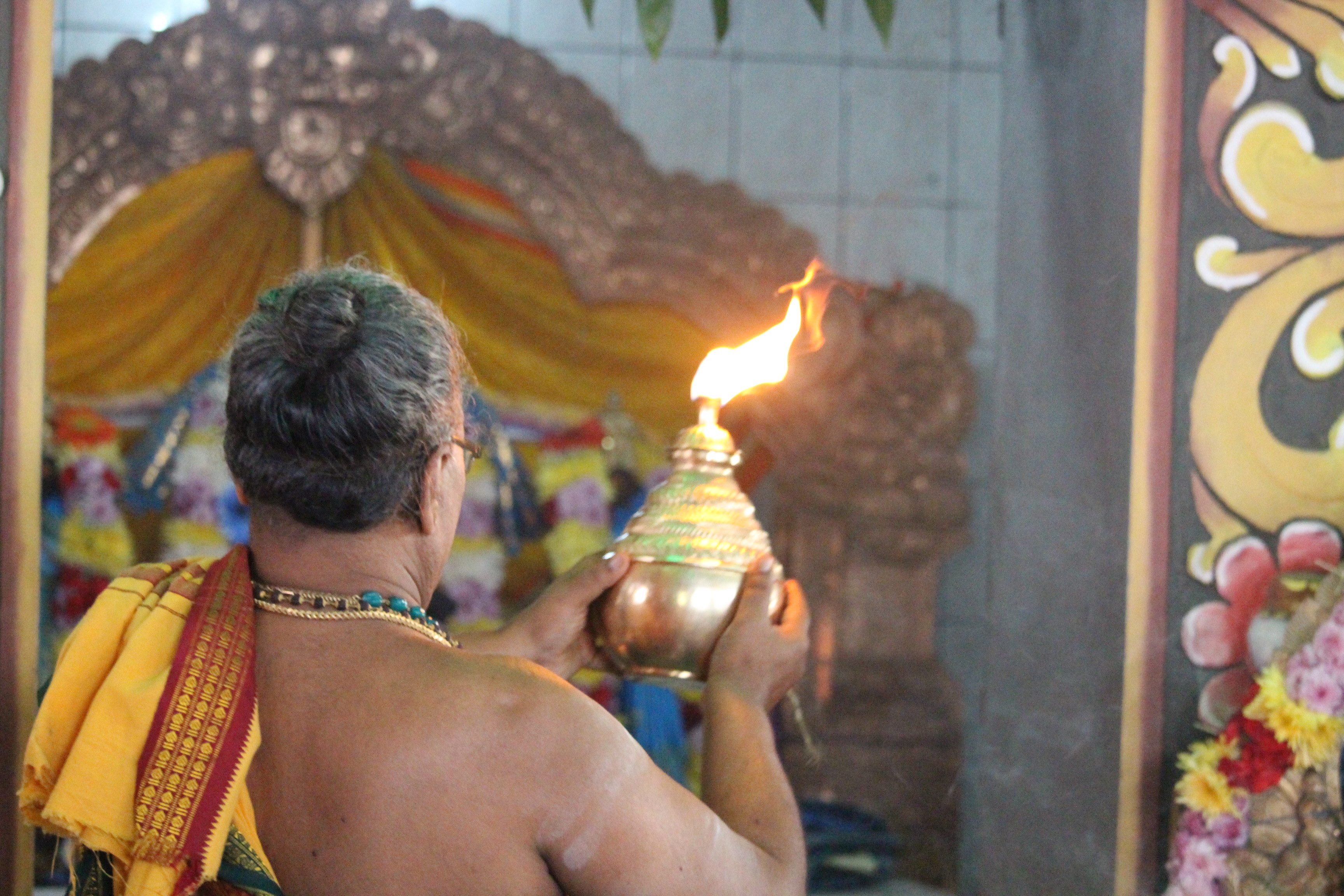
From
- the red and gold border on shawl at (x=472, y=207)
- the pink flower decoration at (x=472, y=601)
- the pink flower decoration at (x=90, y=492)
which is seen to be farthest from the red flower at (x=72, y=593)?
the red and gold border on shawl at (x=472, y=207)

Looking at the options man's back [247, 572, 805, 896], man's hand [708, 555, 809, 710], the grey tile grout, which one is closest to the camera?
man's back [247, 572, 805, 896]

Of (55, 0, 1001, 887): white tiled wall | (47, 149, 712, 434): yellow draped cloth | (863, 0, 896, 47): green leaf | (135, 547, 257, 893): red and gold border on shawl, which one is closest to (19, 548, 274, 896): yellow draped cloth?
(135, 547, 257, 893): red and gold border on shawl

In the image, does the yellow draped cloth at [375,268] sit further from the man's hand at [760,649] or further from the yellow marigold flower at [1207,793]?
the man's hand at [760,649]

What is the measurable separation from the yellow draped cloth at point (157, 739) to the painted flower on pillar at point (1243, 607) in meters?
1.89

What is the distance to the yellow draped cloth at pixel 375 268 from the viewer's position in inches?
179

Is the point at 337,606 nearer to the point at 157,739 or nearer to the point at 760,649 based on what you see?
the point at 157,739

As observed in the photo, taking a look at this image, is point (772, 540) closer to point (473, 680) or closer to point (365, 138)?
point (365, 138)

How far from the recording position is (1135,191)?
2.53m

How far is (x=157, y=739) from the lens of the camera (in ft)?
4.29

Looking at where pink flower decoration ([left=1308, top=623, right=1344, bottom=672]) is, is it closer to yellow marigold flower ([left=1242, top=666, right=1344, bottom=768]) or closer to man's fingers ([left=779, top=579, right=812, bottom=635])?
yellow marigold flower ([left=1242, top=666, right=1344, bottom=768])

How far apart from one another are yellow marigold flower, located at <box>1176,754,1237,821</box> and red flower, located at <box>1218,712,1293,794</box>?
2 cm

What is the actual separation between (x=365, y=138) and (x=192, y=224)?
69 centimetres

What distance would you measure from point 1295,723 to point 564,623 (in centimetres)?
146

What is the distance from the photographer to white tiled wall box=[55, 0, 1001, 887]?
4.91 metres
